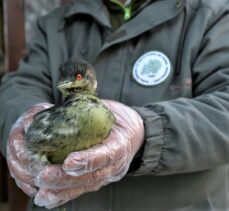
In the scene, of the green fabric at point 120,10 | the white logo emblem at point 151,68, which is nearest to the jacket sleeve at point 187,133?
the white logo emblem at point 151,68

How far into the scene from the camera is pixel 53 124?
85 cm

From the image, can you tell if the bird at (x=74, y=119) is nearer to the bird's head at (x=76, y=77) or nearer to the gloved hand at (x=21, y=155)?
the bird's head at (x=76, y=77)

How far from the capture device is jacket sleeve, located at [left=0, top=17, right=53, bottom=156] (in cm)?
119

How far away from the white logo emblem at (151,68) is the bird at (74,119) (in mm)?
299

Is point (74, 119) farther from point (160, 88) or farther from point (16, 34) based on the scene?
point (16, 34)

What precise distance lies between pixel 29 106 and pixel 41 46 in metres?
0.23

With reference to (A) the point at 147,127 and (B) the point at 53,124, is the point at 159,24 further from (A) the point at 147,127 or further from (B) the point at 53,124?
(B) the point at 53,124

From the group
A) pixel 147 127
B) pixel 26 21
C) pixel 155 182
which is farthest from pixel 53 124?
pixel 26 21

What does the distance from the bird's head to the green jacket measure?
0.18 meters

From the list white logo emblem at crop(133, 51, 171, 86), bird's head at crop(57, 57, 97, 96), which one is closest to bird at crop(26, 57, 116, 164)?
bird's head at crop(57, 57, 97, 96)

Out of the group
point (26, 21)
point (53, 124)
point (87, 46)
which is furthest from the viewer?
point (26, 21)

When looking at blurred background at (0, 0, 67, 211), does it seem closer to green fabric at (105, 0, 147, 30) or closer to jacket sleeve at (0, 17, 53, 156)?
jacket sleeve at (0, 17, 53, 156)

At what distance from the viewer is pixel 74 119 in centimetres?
83

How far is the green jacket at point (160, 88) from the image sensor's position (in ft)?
3.29
